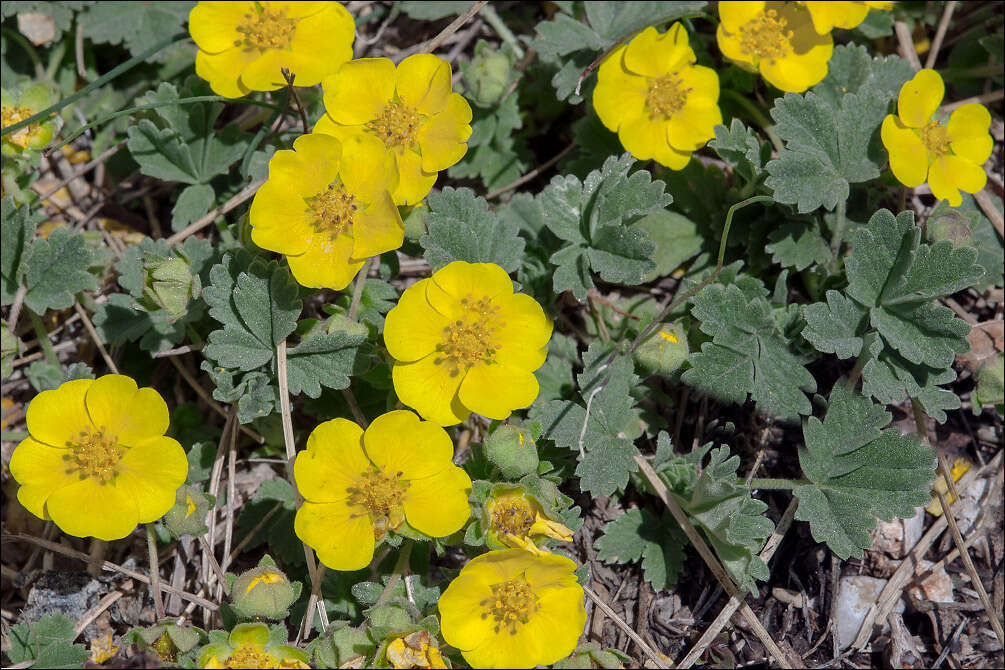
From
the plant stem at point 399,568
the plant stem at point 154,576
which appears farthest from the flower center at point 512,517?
the plant stem at point 154,576

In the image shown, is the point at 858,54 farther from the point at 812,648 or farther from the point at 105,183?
the point at 105,183

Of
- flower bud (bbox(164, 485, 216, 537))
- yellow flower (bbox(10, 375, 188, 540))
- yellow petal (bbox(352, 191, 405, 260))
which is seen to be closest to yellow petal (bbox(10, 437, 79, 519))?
yellow flower (bbox(10, 375, 188, 540))

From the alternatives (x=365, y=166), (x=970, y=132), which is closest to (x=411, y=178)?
(x=365, y=166)

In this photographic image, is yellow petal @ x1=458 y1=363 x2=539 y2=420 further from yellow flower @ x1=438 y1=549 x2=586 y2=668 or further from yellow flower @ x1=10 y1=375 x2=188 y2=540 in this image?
yellow flower @ x1=10 y1=375 x2=188 y2=540

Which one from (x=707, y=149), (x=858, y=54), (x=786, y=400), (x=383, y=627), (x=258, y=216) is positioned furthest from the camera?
(x=707, y=149)

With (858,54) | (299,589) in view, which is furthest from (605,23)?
(299,589)

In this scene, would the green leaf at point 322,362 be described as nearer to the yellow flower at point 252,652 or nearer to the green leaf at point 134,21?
the yellow flower at point 252,652

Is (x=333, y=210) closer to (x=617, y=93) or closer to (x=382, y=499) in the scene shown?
(x=382, y=499)
